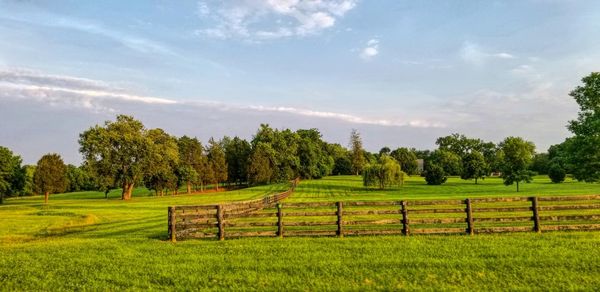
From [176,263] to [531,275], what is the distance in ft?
30.0

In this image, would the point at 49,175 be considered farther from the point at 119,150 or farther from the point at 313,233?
the point at 313,233

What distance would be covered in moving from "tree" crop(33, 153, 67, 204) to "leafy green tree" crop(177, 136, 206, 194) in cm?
1960

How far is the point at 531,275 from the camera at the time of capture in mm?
Answer: 9180

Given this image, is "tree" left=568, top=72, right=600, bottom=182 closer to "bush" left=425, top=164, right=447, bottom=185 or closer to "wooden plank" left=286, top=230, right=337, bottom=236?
"wooden plank" left=286, top=230, right=337, bottom=236

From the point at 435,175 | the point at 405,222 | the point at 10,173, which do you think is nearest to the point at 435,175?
the point at 435,175

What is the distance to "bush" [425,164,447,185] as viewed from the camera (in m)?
79.8

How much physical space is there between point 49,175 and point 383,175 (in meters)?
54.3

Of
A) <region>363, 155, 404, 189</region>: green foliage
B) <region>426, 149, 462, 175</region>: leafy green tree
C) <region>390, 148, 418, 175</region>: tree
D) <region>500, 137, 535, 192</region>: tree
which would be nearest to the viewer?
<region>500, 137, 535, 192</region>: tree

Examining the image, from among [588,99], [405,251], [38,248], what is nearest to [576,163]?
[588,99]

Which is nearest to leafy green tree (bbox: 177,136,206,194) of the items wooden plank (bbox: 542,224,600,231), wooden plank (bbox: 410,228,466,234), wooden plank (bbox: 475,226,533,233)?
wooden plank (bbox: 410,228,466,234)

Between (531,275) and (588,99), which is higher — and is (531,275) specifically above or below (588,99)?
below

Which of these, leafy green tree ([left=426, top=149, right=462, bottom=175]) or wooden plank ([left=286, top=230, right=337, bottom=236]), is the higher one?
leafy green tree ([left=426, top=149, right=462, bottom=175])

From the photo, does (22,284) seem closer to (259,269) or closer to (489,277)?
(259,269)

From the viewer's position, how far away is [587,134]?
33.4 metres
